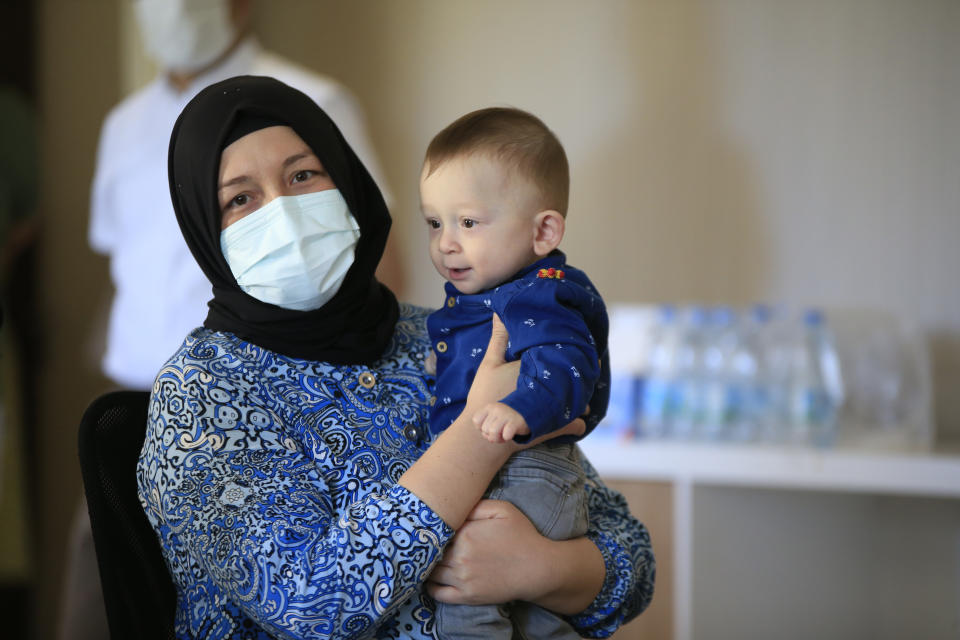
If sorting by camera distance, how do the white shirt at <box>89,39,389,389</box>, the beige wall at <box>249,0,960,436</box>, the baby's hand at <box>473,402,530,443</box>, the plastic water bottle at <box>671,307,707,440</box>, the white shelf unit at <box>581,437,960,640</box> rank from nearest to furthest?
the baby's hand at <box>473,402,530,443</box> < the white shelf unit at <box>581,437,960,640</box> < the white shirt at <box>89,39,389,389</box> < the plastic water bottle at <box>671,307,707,440</box> < the beige wall at <box>249,0,960,436</box>

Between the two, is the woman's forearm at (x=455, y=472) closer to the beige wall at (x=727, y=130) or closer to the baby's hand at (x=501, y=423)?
the baby's hand at (x=501, y=423)

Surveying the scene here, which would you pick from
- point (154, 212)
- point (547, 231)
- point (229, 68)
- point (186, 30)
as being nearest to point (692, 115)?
point (229, 68)

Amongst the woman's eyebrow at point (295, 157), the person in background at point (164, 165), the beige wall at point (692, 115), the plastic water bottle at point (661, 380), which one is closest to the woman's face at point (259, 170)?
the woman's eyebrow at point (295, 157)

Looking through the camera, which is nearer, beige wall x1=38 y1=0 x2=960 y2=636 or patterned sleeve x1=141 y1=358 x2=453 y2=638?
patterned sleeve x1=141 y1=358 x2=453 y2=638

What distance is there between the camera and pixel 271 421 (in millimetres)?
1016

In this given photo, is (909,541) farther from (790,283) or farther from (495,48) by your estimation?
(495,48)

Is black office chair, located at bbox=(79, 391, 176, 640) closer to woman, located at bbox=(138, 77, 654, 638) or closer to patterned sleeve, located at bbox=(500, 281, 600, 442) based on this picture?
woman, located at bbox=(138, 77, 654, 638)

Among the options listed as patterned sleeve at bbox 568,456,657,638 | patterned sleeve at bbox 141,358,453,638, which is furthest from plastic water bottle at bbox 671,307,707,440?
patterned sleeve at bbox 141,358,453,638

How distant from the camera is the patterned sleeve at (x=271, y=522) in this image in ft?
2.92

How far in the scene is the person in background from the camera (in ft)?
7.45

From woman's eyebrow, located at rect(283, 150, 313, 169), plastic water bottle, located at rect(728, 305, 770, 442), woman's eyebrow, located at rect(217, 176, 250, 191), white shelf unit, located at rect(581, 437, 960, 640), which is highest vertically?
woman's eyebrow, located at rect(283, 150, 313, 169)

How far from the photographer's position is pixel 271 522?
91 centimetres

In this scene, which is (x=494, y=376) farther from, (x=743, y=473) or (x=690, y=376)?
(x=690, y=376)

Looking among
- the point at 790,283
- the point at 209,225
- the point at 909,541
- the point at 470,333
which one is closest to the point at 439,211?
the point at 470,333
